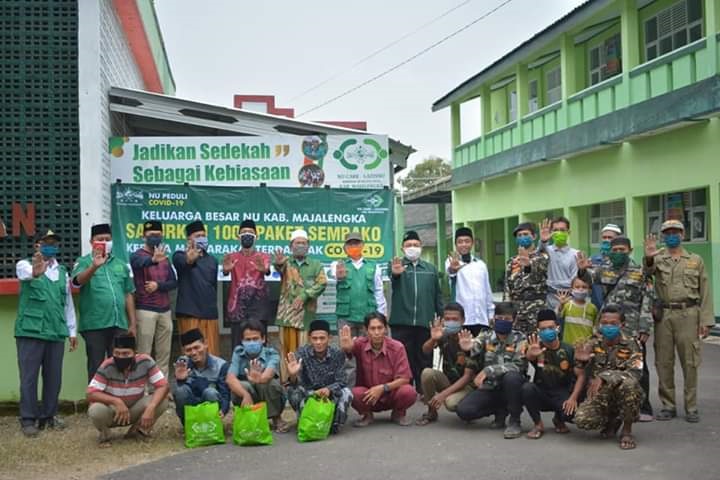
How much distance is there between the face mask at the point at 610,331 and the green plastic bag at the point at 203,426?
11.5 feet

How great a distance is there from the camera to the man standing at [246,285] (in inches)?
379

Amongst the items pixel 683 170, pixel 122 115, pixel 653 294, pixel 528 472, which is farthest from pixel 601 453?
pixel 683 170

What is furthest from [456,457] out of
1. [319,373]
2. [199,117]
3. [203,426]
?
[199,117]

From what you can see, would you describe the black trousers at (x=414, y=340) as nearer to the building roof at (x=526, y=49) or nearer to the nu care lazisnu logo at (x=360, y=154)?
the nu care lazisnu logo at (x=360, y=154)

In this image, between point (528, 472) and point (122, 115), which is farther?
point (122, 115)

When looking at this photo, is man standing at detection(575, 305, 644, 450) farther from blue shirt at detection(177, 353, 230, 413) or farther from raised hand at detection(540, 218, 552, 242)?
blue shirt at detection(177, 353, 230, 413)

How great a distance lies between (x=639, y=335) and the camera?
787 centimetres

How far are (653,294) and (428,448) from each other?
2730 mm

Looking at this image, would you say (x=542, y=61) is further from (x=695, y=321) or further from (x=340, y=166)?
(x=695, y=321)

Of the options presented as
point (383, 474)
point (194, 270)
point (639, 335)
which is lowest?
point (383, 474)

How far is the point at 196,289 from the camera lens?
951 cm

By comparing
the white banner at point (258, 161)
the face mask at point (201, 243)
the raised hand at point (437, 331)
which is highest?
the white banner at point (258, 161)

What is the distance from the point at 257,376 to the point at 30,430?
2307 millimetres

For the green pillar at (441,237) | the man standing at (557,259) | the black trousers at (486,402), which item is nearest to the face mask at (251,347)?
the black trousers at (486,402)
